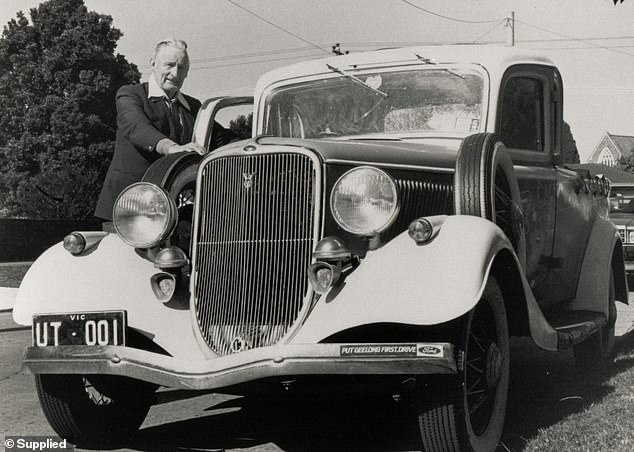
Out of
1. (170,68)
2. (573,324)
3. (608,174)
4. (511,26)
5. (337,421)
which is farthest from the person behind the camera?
(608,174)

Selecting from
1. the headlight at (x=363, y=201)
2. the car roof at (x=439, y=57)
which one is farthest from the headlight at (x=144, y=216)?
the car roof at (x=439, y=57)

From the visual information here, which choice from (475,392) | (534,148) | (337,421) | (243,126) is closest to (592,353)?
(534,148)

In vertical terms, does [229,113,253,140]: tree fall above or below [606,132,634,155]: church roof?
below

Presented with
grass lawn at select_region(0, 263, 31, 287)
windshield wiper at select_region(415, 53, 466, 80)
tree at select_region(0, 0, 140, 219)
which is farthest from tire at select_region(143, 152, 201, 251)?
tree at select_region(0, 0, 140, 219)

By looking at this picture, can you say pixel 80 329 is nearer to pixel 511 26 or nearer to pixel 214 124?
pixel 214 124

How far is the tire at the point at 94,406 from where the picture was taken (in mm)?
4012

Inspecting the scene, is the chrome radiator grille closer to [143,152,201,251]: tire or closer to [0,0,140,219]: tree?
[143,152,201,251]: tire

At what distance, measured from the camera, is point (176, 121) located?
5477mm

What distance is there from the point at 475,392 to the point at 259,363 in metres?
0.99

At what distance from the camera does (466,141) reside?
13.7 ft

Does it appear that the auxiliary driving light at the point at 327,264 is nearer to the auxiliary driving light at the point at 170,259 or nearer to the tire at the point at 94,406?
the auxiliary driving light at the point at 170,259

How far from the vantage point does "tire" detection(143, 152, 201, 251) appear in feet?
14.6

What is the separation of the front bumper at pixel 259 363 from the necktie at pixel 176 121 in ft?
6.89
